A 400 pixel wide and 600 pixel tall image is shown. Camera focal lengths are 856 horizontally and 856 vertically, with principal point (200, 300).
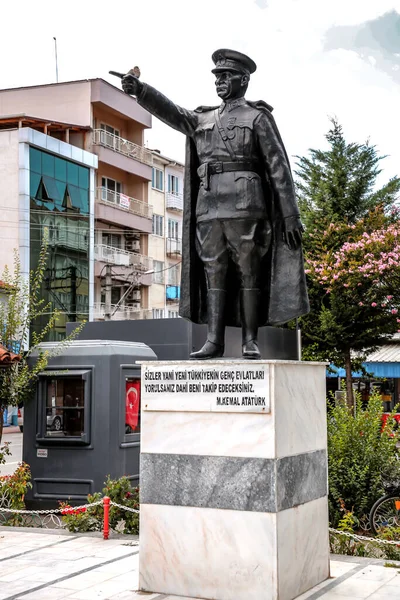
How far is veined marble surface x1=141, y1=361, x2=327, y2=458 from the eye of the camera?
22.4 ft

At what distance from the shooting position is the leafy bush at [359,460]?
416 inches

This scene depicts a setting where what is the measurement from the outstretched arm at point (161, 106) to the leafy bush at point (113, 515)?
4744mm

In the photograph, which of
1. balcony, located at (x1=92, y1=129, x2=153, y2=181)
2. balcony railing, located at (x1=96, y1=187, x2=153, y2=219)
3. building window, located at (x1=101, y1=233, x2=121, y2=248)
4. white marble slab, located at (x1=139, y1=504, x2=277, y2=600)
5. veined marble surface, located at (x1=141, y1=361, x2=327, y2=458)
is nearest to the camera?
white marble slab, located at (x1=139, y1=504, x2=277, y2=600)

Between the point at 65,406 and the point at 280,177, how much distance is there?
6784 mm

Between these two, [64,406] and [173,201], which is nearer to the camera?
[64,406]

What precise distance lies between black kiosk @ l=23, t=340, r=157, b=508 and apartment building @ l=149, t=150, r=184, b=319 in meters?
34.4

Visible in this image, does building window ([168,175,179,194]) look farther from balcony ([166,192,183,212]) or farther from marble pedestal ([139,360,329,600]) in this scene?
marble pedestal ([139,360,329,600])

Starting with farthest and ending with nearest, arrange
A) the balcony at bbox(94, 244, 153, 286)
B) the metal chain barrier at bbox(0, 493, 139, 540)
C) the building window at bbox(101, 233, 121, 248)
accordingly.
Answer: the building window at bbox(101, 233, 121, 248)
the balcony at bbox(94, 244, 153, 286)
the metal chain barrier at bbox(0, 493, 139, 540)

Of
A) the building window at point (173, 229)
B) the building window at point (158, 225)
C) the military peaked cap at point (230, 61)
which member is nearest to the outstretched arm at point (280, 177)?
the military peaked cap at point (230, 61)

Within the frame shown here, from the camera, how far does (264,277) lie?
7.70 meters

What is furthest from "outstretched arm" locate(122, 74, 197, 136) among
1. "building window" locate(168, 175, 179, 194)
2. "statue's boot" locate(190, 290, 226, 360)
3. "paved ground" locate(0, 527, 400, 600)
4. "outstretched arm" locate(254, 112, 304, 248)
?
"building window" locate(168, 175, 179, 194)

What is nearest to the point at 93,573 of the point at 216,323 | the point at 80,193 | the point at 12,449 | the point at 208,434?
the point at 208,434

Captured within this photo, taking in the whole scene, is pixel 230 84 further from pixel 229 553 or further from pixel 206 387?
pixel 229 553

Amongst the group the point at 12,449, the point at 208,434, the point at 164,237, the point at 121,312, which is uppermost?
the point at 164,237
